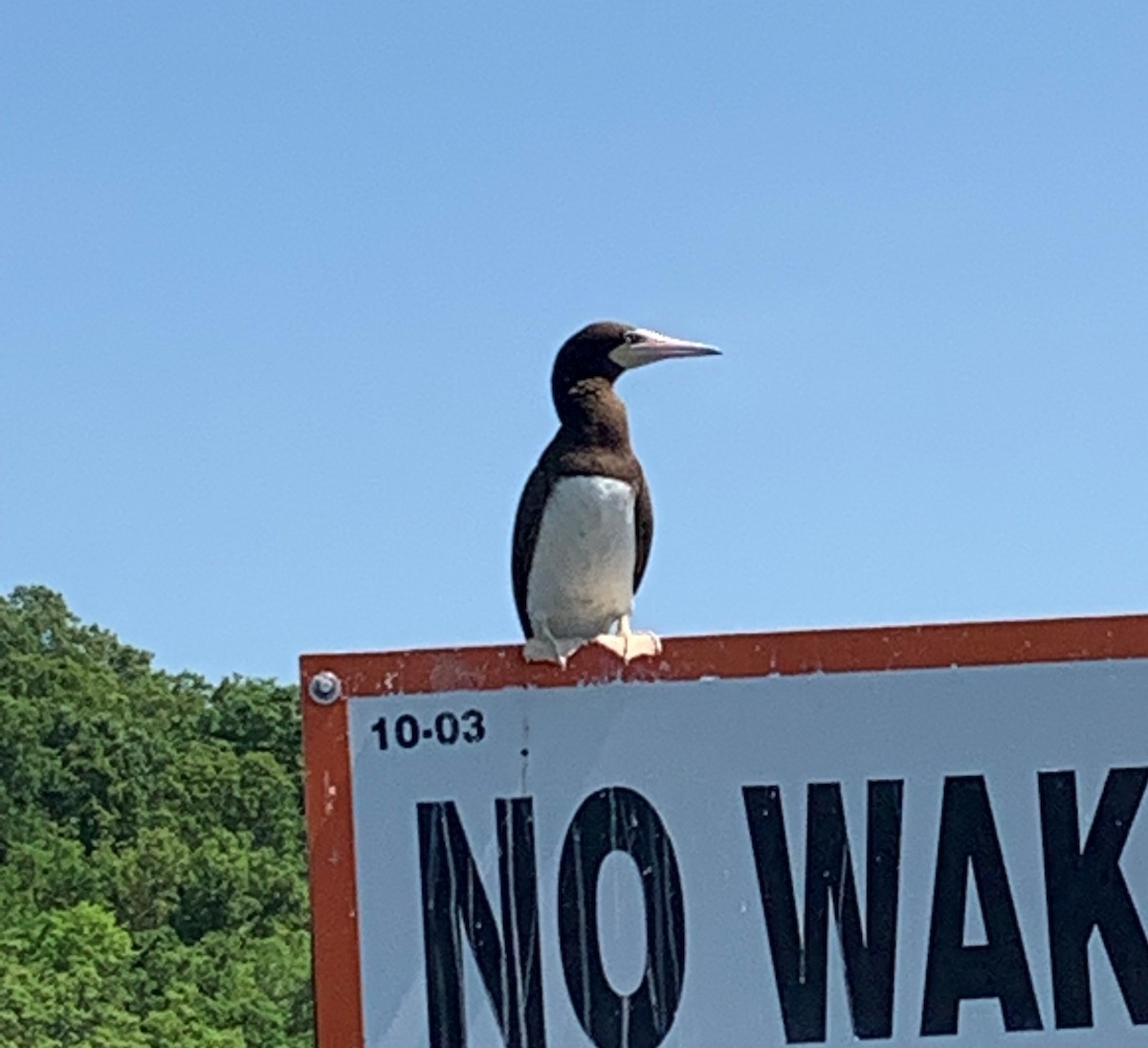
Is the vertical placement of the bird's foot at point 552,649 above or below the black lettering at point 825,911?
above

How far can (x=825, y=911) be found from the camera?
244 centimetres

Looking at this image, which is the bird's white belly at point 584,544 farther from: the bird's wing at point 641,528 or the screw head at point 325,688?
the screw head at point 325,688

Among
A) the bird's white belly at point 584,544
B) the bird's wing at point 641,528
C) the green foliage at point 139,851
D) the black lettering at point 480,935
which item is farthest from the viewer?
the green foliage at point 139,851

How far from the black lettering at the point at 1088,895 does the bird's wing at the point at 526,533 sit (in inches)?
25.5

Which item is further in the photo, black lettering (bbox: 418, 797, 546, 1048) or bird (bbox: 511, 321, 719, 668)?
bird (bbox: 511, 321, 719, 668)

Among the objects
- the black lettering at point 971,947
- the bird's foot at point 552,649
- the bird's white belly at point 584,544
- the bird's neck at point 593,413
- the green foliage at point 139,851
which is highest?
the green foliage at point 139,851

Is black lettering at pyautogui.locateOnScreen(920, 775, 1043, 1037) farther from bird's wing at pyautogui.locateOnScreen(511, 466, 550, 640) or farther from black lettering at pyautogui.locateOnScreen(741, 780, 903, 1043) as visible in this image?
bird's wing at pyautogui.locateOnScreen(511, 466, 550, 640)

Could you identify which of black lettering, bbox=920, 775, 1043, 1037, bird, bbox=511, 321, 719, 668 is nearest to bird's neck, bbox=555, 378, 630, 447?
bird, bbox=511, 321, 719, 668

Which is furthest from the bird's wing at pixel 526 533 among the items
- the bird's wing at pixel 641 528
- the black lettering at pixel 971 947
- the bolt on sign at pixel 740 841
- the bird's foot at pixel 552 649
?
the black lettering at pixel 971 947

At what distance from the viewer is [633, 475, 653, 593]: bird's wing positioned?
2910 millimetres

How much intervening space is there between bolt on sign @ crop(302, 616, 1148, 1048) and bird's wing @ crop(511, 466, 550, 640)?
0.35 meters

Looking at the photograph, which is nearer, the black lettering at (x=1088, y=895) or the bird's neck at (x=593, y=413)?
the black lettering at (x=1088, y=895)

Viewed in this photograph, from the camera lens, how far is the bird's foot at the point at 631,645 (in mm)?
2473

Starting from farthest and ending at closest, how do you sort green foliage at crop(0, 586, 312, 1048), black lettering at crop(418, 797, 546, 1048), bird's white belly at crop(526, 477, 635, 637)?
green foliage at crop(0, 586, 312, 1048)
bird's white belly at crop(526, 477, 635, 637)
black lettering at crop(418, 797, 546, 1048)
